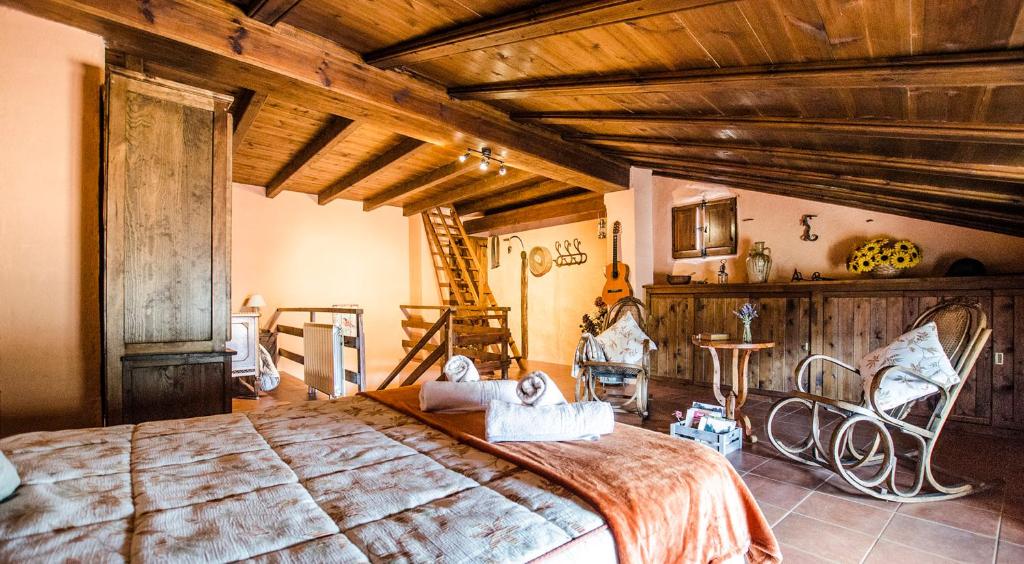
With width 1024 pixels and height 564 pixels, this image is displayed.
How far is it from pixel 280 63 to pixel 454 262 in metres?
5.53

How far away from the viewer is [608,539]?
105 centimetres

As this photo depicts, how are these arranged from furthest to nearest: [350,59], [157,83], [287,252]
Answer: [287,252] → [350,59] → [157,83]

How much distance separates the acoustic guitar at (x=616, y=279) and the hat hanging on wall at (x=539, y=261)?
7.29ft

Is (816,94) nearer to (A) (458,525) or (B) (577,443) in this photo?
(B) (577,443)

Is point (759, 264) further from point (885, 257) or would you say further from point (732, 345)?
point (732, 345)

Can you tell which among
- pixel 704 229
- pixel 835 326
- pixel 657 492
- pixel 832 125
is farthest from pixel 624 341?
pixel 657 492

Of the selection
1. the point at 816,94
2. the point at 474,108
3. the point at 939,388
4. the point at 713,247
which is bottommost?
Answer: the point at 939,388

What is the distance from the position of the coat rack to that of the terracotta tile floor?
451 centimetres

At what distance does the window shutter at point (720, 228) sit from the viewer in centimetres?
548

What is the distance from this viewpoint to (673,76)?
8.89 feet

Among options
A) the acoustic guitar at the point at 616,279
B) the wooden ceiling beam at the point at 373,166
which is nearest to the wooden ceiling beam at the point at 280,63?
the wooden ceiling beam at the point at 373,166

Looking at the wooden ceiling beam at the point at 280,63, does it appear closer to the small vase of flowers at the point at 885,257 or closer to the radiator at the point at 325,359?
the radiator at the point at 325,359

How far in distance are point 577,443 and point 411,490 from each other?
0.60 metres

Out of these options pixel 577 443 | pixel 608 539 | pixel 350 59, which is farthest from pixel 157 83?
pixel 608 539
